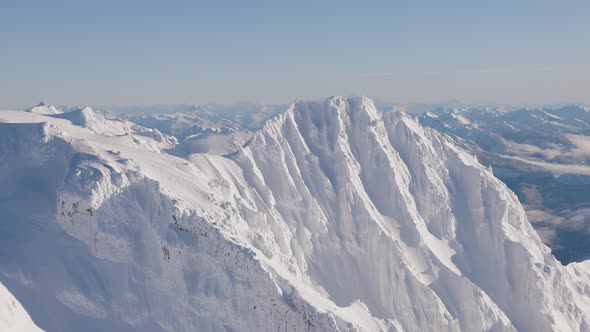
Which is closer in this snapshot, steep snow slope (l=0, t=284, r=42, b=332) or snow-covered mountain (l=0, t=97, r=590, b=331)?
steep snow slope (l=0, t=284, r=42, b=332)

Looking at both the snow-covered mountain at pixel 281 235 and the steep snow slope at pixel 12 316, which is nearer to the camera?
the steep snow slope at pixel 12 316

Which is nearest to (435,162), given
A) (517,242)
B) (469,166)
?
(469,166)

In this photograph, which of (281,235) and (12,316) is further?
(281,235)

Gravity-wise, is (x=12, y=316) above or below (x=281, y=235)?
above
